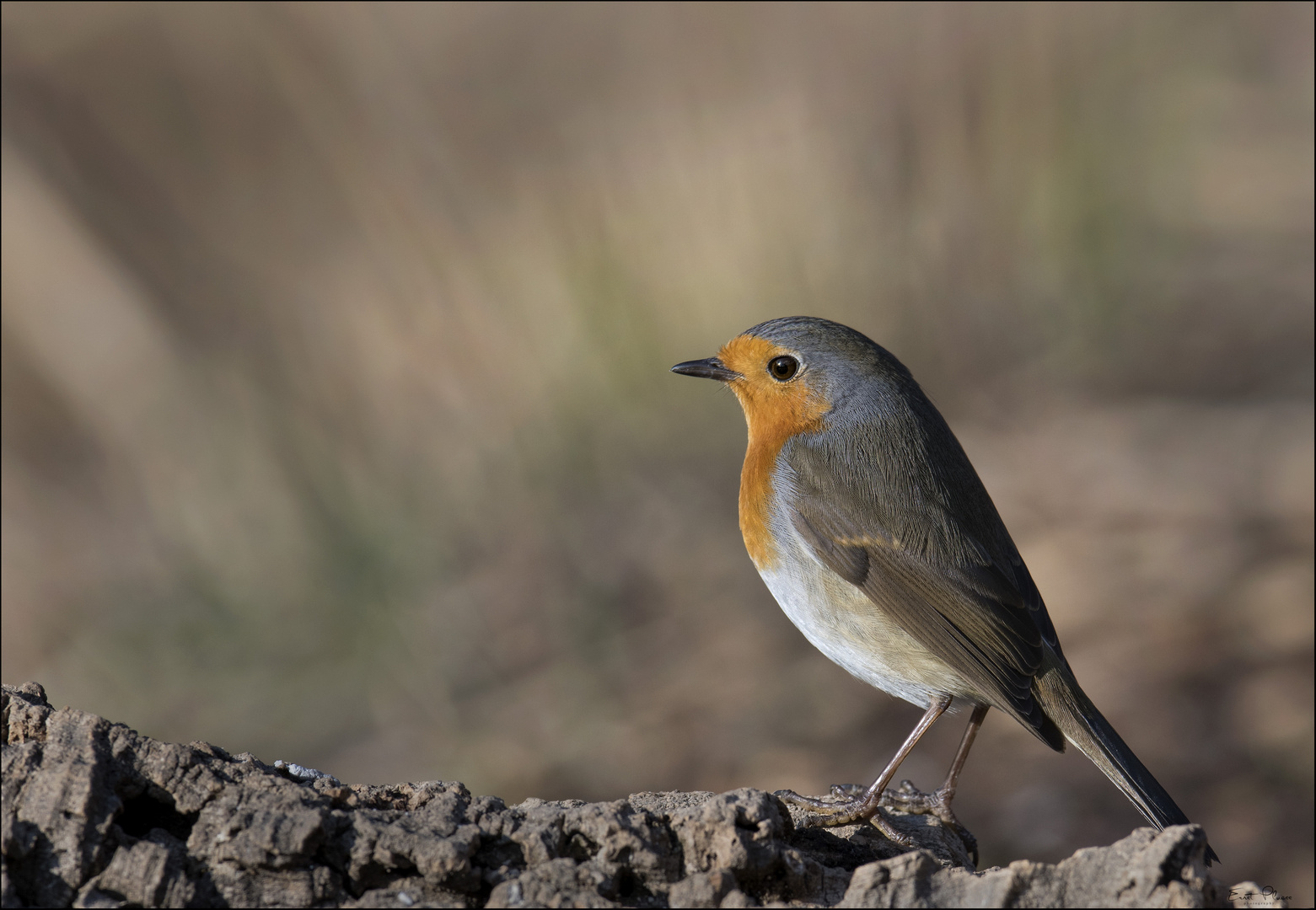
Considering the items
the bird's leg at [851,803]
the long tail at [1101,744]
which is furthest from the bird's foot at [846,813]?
the long tail at [1101,744]

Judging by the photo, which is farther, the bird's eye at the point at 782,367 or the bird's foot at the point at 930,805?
the bird's eye at the point at 782,367

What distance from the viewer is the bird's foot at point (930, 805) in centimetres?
303

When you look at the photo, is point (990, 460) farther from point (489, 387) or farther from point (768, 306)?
point (489, 387)

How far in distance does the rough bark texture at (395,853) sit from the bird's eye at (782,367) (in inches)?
67.8

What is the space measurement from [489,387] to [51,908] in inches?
174

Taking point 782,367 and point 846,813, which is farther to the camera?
point 782,367

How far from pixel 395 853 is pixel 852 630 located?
1.64 meters

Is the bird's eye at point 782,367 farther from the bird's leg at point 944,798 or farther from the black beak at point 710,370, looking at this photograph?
the bird's leg at point 944,798

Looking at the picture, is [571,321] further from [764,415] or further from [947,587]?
[947,587]

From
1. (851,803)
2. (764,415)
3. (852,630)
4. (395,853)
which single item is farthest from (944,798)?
(395,853)

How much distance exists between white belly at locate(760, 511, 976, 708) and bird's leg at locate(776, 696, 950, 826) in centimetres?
11

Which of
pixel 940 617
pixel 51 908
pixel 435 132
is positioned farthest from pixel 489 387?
pixel 51 908

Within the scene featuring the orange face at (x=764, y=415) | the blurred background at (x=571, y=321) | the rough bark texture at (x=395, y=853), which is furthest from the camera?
the blurred background at (x=571, y=321)

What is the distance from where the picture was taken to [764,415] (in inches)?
138
